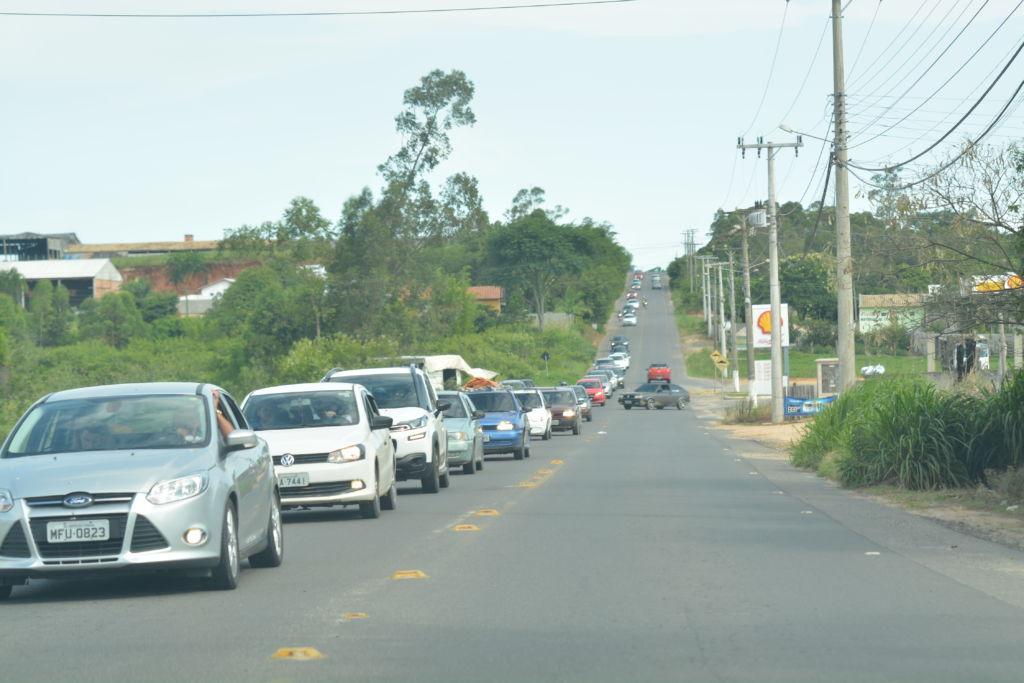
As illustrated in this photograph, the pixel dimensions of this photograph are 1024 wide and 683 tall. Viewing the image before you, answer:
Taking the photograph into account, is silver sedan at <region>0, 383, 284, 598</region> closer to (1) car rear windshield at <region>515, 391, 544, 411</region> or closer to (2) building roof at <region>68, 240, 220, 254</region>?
(1) car rear windshield at <region>515, 391, 544, 411</region>

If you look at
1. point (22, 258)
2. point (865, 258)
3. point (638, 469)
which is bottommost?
point (638, 469)

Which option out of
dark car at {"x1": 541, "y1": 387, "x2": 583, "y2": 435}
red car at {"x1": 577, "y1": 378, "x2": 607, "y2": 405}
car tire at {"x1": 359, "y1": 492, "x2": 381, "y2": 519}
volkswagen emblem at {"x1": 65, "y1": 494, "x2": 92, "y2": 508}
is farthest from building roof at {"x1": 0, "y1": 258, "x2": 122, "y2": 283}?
volkswagen emblem at {"x1": 65, "y1": 494, "x2": 92, "y2": 508}

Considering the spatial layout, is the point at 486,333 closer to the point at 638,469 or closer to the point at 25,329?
the point at 25,329

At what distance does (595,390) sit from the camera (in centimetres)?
7456

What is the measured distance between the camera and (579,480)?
934 inches

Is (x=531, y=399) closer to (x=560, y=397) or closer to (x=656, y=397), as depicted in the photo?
(x=560, y=397)

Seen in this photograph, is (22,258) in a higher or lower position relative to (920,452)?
higher

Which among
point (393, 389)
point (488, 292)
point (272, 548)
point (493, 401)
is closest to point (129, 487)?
point (272, 548)

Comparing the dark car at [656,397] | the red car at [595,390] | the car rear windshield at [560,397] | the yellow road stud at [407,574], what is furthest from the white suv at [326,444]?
the red car at [595,390]

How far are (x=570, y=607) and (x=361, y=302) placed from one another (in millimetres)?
64642

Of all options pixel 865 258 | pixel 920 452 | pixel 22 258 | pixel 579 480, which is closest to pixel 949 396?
pixel 920 452

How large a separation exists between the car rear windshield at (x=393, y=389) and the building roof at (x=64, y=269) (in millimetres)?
124515

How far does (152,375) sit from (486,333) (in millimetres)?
28458

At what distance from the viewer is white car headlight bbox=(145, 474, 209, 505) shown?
32.8 ft
